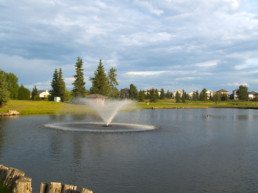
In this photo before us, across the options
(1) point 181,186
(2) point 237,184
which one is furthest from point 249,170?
(1) point 181,186

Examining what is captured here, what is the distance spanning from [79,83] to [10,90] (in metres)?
53.8

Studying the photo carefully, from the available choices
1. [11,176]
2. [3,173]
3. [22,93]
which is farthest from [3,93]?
[22,93]

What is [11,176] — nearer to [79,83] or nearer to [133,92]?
[79,83]

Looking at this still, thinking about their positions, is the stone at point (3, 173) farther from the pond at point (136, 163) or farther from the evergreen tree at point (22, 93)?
the evergreen tree at point (22, 93)

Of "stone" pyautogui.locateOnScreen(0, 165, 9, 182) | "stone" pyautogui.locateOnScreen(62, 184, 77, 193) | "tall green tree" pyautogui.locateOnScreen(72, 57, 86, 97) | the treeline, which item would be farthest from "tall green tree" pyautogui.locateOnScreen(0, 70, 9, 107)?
"stone" pyautogui.locateOnScreen(62, 184, 77, 193)

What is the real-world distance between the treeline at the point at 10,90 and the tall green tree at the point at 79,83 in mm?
24780

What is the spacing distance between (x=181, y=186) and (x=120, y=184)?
314cm

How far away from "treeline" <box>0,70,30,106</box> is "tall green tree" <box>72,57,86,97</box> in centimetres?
2478

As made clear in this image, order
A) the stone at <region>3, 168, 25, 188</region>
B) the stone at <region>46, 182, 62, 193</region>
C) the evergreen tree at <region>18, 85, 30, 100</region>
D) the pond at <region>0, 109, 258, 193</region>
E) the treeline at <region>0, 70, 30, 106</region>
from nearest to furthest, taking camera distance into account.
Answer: the stone at <region>46, 182, 62, 193</region> → the stone at <region>3, 168, 25, 188</region> → the pond at <region>0, 109, 258, 193</region> → the treeline at <region>0, 70, 30, 106</region> → the evergreen tree at <region>18, 85, 30, 100</region>

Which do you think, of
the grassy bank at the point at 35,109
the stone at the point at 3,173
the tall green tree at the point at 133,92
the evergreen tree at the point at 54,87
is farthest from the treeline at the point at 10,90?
the tall green tree at the point at 133,92

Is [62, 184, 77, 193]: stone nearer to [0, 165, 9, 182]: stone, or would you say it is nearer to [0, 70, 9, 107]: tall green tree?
[0, 165, 9, 182]: stone

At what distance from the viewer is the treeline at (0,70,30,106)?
65.4 metres

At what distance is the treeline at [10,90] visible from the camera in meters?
65.4

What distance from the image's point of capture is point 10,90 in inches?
5404
